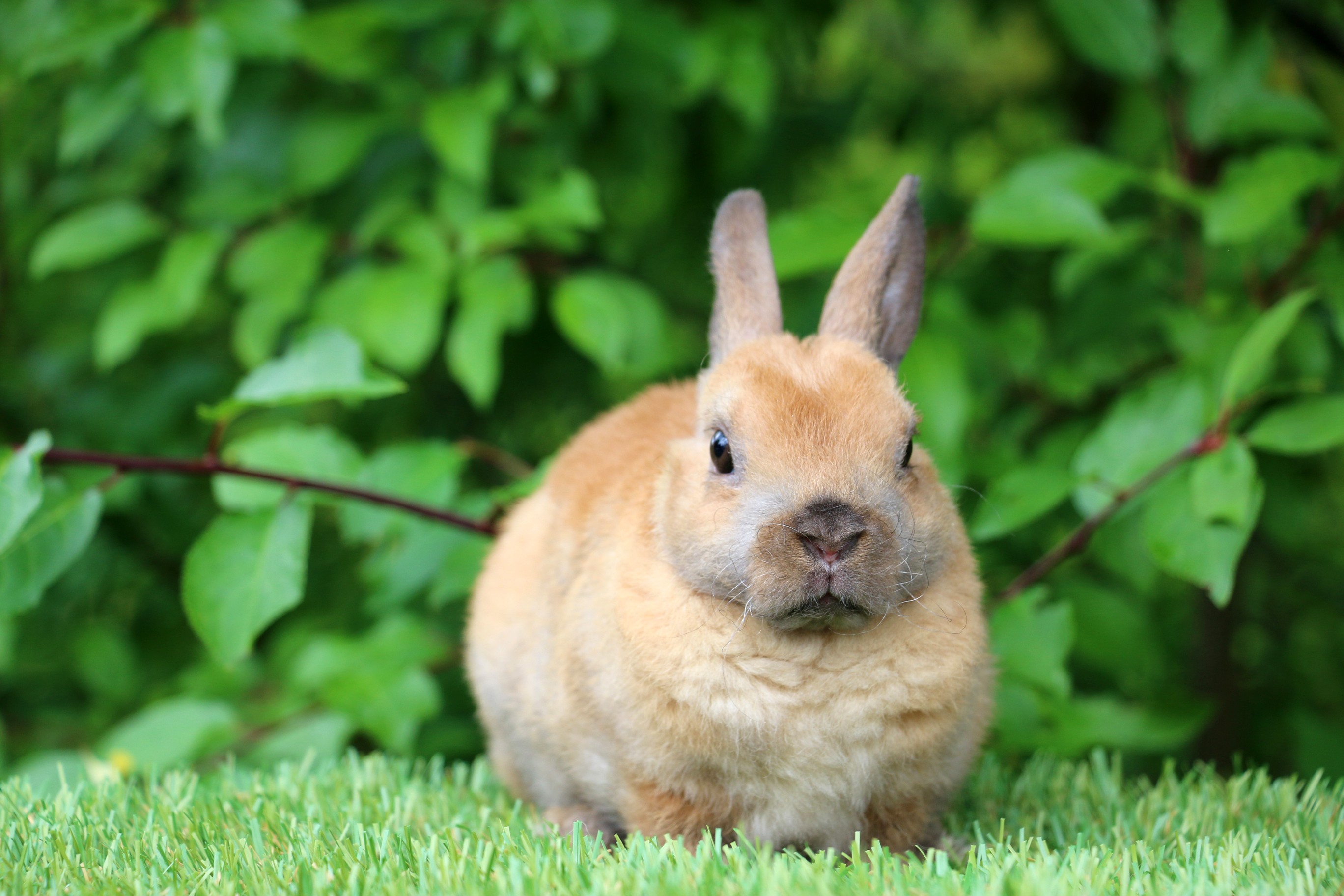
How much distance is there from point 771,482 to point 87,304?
3595mm

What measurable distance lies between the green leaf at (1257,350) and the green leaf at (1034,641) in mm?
725

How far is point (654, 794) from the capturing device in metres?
2.67

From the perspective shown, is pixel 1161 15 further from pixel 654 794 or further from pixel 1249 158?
pixel 654 794

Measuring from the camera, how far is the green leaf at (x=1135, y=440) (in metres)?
3.35

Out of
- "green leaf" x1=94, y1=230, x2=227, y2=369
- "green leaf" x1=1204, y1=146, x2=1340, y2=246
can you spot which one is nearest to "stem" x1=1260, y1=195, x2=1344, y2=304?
"green leaf" x1=1204, y1=146, x2=1340, y2=246

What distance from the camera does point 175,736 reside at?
145 inches

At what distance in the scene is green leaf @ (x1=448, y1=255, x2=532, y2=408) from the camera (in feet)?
12.4

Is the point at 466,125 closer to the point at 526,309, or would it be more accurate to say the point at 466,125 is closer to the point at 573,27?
the point at 573,27

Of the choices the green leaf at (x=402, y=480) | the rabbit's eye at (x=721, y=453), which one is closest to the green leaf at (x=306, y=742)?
the green leaf at (x=402, y=480)

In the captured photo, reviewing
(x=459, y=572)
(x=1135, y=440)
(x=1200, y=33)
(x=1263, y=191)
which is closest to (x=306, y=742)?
(x=459, y=572)

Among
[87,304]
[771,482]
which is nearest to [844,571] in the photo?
[771,482]

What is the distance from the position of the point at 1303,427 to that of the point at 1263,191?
75cm

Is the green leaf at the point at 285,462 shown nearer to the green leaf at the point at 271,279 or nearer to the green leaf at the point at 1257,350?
the green leaf at the point at 271,279

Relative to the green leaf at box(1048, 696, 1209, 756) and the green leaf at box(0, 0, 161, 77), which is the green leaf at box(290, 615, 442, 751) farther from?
the green leaf at box(0, 0, 161, 77)
